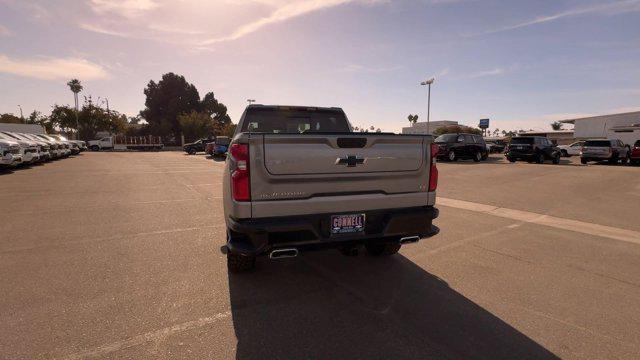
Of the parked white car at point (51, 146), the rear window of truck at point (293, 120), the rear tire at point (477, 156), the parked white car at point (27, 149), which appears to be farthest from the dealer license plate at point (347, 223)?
the parked white car at point (51, 146)

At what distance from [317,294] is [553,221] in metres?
5.74

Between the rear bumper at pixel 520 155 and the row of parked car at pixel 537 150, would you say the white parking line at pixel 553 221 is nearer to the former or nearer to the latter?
the row of parked car at pixel 537 150

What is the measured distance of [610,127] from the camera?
55719mm

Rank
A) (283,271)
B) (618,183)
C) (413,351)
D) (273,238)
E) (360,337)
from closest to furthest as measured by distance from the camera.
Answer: (413,351) → (360,337) → (273,238) → (283,271) → (618,183)

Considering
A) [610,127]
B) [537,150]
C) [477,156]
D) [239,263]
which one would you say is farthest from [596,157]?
[610,127]

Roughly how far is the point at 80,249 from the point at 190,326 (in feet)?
9.86

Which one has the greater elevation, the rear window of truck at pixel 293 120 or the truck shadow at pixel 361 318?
the rear window of truck at pixel 293 120

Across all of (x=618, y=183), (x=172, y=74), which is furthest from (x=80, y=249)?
(x=172, y=74)

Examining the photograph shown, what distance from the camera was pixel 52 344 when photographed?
2.50 m

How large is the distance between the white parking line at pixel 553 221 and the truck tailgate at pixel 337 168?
4411 mm

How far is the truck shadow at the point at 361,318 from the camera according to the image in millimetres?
2488

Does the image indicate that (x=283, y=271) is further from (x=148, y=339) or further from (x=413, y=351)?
(x=413, y=351)

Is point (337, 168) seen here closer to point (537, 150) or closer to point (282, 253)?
point (282, 253)

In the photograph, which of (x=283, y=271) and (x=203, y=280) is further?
(x=283, y=271)
